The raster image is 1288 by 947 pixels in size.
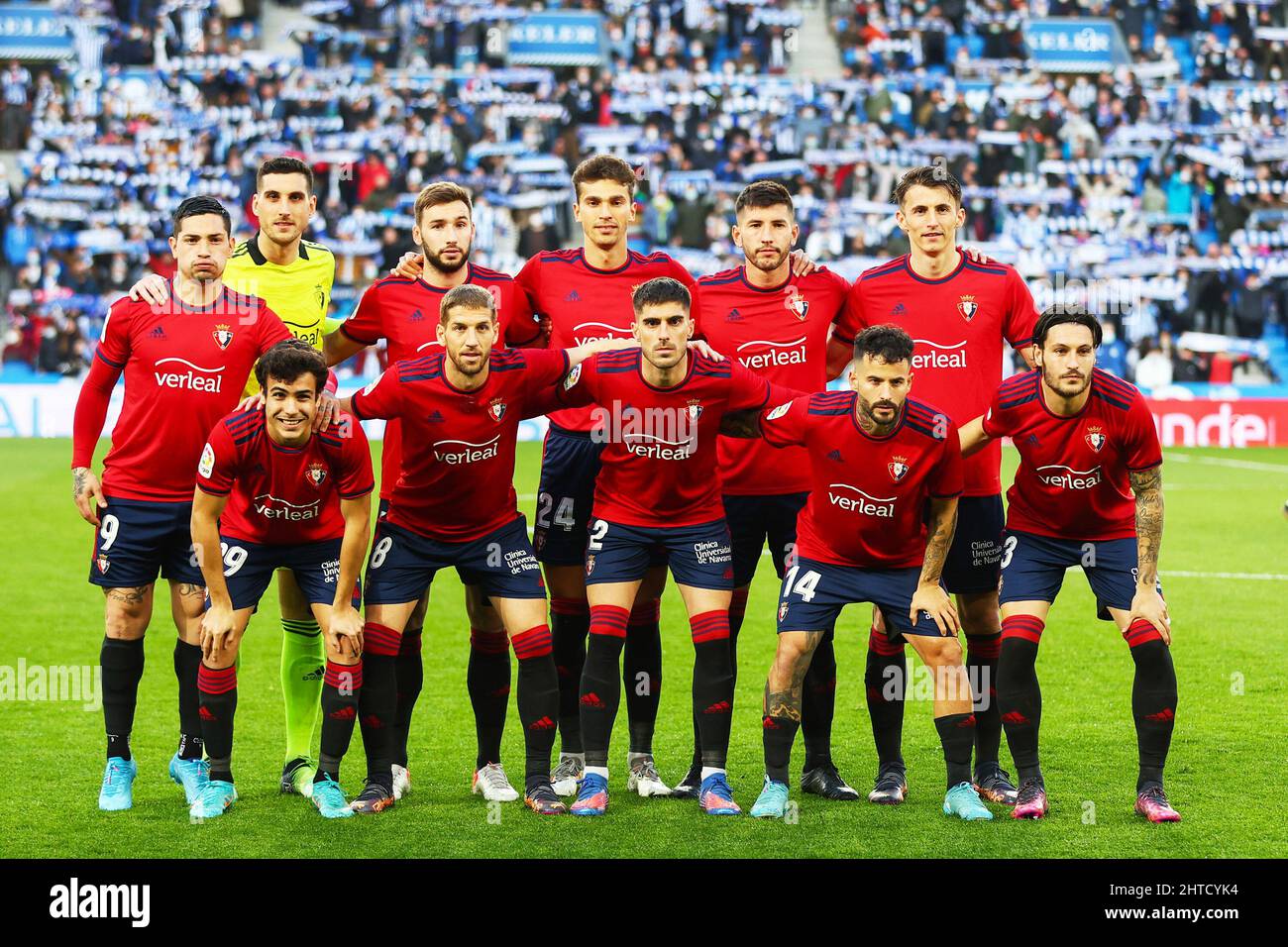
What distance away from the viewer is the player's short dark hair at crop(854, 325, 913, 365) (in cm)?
573

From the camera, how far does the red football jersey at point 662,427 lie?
6062mm

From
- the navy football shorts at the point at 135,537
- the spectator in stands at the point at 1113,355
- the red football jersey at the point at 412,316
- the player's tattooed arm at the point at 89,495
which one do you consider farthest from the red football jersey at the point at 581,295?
the spectator in stands at the point at 1113,355

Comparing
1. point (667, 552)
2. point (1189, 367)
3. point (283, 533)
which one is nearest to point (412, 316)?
point (283, 533)

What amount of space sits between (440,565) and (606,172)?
1765 mm

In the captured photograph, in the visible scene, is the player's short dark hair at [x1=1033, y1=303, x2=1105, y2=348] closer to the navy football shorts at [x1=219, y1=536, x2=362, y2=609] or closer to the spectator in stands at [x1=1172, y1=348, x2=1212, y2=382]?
the navy football shorts at [x1=219, y1=536, x2=362, y2=609]

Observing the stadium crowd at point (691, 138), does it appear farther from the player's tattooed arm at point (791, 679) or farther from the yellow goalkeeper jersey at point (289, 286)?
the player's tattooed arm at point (791, 679)

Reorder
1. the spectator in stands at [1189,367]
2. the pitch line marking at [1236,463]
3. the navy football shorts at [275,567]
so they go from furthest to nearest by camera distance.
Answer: the spectator in stands at [1189,367] < the pitch line marking at [1236,463] < the navy football shorts at [275,567]

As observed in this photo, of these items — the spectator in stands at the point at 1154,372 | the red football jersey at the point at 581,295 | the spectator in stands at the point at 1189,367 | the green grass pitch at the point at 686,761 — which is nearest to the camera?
the green grass pitch at the point at 686,761

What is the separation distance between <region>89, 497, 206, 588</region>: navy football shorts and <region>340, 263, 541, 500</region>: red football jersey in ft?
2.72

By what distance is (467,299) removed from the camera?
19.3ft

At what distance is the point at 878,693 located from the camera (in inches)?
251

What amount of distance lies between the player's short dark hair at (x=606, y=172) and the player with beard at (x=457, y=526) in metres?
0.79
